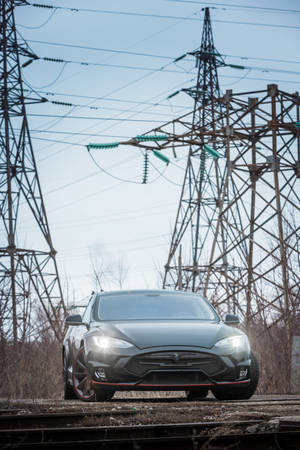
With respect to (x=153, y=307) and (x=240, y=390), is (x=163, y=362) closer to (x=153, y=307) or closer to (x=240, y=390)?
(x=240, y=390)

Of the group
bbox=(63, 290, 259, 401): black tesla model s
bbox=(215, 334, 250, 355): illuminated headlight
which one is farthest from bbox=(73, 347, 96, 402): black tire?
bbox=(215, 334, 250, 355): illuminated headlight

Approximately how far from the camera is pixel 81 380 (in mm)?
10039

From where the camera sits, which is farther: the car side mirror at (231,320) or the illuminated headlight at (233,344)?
the car side mirror at (231,320)

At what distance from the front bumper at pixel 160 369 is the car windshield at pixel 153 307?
1171 millimetres

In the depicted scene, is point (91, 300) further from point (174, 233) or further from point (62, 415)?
point (174, 233)

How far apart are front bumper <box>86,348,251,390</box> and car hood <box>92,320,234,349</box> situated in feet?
0.38

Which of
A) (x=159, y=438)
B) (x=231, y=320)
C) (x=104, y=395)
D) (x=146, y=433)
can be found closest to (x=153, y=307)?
(x=231, y=320)

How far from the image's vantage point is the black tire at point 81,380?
9586 mm

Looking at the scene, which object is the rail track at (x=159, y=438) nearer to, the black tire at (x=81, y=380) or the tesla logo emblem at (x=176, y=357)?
the tesla logo emblem at (x=176, y=357)

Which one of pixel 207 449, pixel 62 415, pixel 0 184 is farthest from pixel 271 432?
pixel 0 184

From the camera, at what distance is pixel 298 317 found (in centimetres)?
1488

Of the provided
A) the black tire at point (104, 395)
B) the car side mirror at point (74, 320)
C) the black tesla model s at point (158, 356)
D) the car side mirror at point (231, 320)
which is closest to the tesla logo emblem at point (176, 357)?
the black tesla model s at point (158, 356)

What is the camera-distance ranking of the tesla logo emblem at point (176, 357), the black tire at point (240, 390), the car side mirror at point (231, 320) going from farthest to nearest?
1. the car side mirror at point (231, 320)
2. the black tire at point (240, 390)
3. the tesla logo emblem at point (176, 357)

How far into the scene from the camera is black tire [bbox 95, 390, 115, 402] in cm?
927
